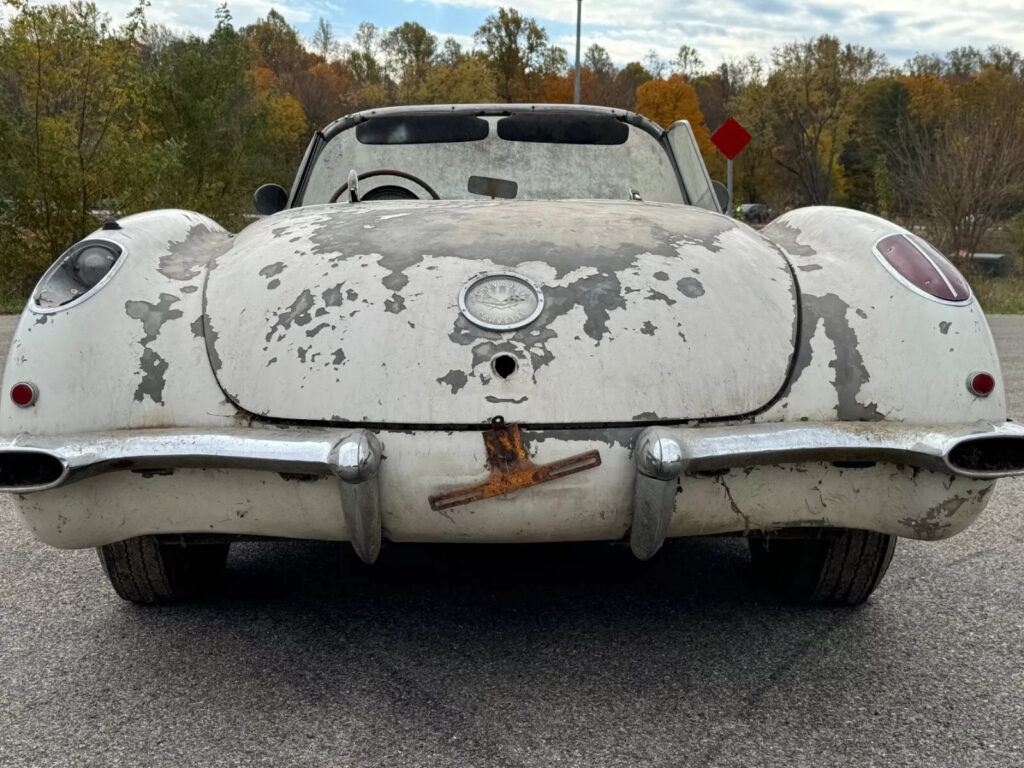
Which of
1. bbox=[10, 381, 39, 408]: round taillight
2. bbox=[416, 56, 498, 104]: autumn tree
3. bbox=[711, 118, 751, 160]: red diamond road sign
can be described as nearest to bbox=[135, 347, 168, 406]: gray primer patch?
bbox=[10, 381, 39, 408]: round taillight

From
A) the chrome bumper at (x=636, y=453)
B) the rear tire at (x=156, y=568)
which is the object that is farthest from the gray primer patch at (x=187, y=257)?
the rear tire at (x=156, y=568)

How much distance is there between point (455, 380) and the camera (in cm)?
221

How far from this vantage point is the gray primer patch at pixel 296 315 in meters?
2.38

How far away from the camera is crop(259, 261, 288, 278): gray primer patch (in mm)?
2551

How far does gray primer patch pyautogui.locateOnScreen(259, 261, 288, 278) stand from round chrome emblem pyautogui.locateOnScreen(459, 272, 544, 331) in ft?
1.66

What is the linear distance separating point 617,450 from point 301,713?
908 millimetres

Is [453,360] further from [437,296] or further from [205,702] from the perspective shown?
[205,702]

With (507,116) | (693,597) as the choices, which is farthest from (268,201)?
(693,597)

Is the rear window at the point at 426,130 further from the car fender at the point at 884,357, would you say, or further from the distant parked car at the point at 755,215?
the distant parked car at the point at 755,215

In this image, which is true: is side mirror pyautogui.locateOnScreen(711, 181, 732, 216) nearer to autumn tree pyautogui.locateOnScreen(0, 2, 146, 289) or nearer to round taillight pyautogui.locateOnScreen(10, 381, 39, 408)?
round taillight pyautogui.locateOnScreen(10, 381, 39, 408)

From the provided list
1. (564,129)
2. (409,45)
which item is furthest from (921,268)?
(409,45)

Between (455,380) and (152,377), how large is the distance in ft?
2.36

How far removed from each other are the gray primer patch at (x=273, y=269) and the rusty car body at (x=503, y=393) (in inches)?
0.4

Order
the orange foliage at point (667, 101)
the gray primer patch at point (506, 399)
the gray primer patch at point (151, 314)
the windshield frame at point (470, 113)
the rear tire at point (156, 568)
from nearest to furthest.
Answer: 1. the gray primer patch at point (506, 399)
2. the gray primer patch at point (151, 314)
3. the rear tire at point (156, 568)
4. the windshield frame at point (470, 113)
5. the orange foliage at point (667, 101)
